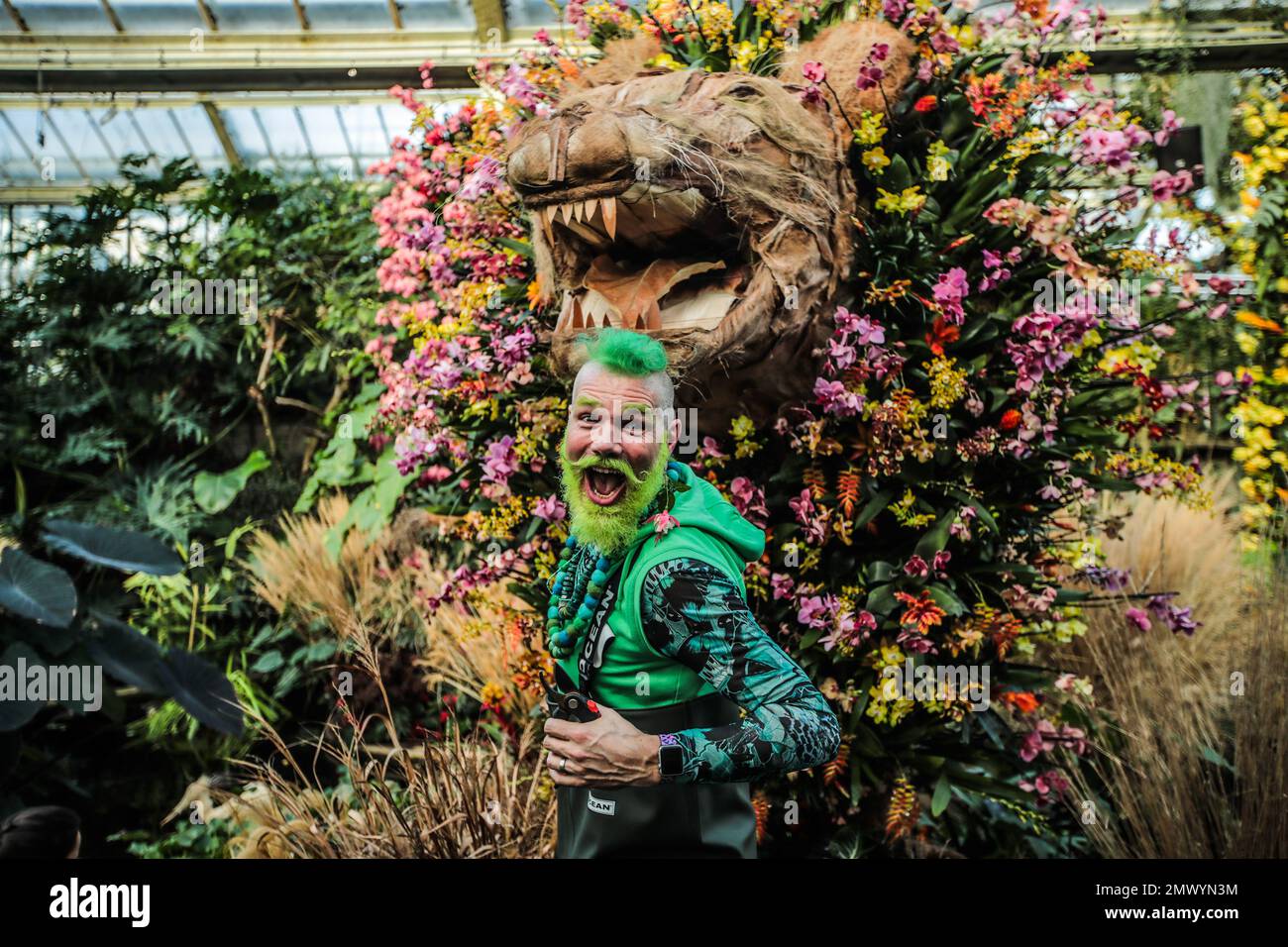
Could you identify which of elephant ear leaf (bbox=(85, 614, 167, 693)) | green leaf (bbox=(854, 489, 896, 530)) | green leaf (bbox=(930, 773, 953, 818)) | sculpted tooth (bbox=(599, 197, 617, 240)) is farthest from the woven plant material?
elephant ear leaf (bbox=(85, 614, 167, 693))

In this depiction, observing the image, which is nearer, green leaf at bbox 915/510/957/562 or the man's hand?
the man's hand

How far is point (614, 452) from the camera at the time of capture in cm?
150

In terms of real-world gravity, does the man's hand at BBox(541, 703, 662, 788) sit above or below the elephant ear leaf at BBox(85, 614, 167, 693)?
above

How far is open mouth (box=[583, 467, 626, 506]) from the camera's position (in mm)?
1522

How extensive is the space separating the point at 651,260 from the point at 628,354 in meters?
0.76

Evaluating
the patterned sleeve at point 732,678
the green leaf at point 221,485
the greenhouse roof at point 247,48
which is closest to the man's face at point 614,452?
the patterned sleeve at point 732,678

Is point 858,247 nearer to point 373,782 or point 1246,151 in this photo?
point 373,782

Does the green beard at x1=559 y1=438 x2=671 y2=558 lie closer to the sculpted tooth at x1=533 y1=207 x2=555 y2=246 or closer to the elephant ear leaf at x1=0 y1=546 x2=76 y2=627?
the sculpted tooth at x1=533 y1=207 x2=555 y2=246

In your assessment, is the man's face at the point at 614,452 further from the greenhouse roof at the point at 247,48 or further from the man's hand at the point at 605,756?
the greenhouse roof at the point at 247,48

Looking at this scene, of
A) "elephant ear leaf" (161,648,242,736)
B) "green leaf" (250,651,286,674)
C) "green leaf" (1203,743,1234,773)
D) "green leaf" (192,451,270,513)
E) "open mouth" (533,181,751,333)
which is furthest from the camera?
"green leaf" (192,451,270,513)

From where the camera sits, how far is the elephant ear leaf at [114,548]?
125 inches

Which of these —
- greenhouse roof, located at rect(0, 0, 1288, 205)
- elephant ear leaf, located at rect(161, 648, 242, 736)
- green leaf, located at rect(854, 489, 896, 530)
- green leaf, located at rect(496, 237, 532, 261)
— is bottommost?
elephant ear leaf, located at rect(161, 648, 242, 736)

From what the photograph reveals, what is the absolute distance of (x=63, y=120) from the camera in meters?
8.29

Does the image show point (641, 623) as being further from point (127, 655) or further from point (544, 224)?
point (127, 655)
